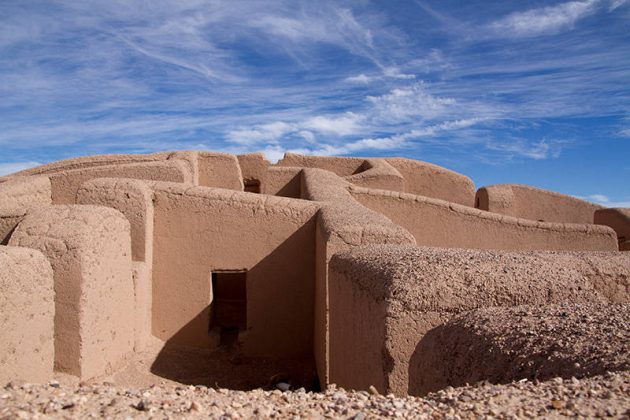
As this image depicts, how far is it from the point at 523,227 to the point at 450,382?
6.70 meters

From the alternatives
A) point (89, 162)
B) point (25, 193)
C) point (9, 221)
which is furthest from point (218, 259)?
point (89, 162)

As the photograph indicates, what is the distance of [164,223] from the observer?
679 centimetres

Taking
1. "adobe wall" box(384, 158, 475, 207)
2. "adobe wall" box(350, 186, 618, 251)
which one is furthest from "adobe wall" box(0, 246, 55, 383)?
"adobe wall" box(384, 158, 475, 207)

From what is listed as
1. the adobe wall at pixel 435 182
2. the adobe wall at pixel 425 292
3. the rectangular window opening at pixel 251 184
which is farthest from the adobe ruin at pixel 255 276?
the adobe wall at pixel 435 182

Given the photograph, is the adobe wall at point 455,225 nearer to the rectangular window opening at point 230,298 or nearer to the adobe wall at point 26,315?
the rectangular window opening at point 230,298

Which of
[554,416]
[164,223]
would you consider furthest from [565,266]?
[164,223]

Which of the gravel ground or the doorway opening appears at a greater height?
the gravel ground

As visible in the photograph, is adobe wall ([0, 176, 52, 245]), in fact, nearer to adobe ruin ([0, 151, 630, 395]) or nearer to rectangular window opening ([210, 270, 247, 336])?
adobe ruin ([0, 151, 630, 395])

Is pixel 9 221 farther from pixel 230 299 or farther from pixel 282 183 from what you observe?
pixel 282 183

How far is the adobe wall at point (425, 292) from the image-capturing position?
3037 millimetres

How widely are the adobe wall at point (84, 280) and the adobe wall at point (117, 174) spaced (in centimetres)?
290

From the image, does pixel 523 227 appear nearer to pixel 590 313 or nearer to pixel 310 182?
pixel 310 182

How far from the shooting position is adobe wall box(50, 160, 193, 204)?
873 centimetres

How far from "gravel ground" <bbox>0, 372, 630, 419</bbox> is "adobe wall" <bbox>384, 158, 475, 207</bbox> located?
1260cm
